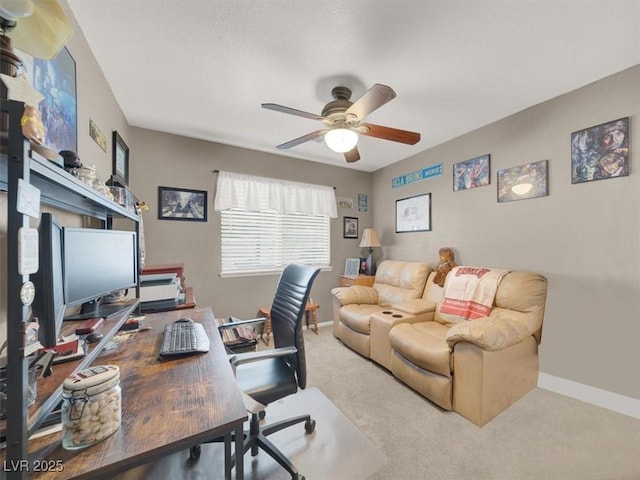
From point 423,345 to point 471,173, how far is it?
2024 millimetres

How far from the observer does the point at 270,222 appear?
349 centimetres

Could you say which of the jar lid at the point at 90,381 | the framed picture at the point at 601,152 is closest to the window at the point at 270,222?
the jar lid at the point at 90,381

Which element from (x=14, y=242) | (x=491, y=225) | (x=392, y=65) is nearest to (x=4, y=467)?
(x=14, y=242)

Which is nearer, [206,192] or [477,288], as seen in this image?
[477,288]

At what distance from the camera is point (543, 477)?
4.43 ft

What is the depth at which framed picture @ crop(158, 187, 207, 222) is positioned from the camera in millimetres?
2820

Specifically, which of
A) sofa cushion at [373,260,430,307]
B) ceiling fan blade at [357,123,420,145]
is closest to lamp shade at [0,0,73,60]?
ceiling fan blade at [357,123,420,145]

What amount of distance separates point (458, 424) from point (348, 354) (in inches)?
50.5

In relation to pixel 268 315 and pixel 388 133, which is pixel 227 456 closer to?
pixel 388 133

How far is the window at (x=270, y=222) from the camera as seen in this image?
3.18m

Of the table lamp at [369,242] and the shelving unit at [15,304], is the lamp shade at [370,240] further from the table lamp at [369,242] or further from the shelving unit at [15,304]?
the shelving unit at [15,304]

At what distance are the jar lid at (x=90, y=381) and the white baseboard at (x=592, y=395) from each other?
307 centimetres

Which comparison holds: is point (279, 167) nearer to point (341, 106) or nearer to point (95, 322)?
point (341, 106)

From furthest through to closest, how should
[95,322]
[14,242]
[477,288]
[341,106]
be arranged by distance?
[477,288] < [341,106] < [95,322] < [14,242]
